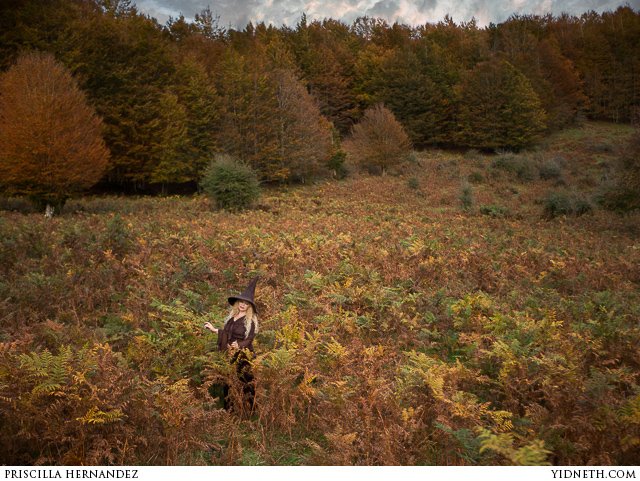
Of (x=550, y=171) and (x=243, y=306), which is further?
(x=550, y=171)

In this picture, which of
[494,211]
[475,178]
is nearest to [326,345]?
[494,211]

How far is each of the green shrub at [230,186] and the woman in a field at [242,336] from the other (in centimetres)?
1892

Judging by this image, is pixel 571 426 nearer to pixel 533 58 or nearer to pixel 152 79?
pixel 152 79

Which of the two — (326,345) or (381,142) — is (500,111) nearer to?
(381,142)

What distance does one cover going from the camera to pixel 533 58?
59.7 metres

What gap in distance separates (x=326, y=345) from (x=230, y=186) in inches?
741

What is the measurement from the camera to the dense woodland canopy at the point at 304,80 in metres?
32.6

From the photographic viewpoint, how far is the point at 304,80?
44.6 metres

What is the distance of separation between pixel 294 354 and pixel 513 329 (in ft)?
14.4

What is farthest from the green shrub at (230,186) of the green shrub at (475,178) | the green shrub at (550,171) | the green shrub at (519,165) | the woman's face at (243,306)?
the green shrub at (550,171)

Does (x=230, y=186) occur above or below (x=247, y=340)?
above

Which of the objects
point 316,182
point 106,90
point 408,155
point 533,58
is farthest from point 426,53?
point 106,90

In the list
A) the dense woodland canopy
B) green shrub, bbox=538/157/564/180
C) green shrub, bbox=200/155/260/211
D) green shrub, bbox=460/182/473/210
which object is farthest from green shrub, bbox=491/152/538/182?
green shrub, bbox=200/155/260/211

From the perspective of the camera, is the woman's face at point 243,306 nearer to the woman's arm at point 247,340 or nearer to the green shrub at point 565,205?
the woman's arm at point 247,340
